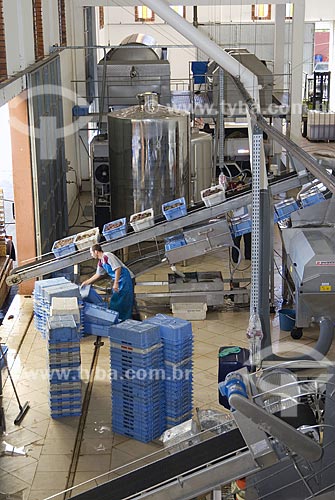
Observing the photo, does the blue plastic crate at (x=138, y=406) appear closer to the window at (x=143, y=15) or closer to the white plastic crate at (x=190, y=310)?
the white plastic crate at (x=190, y=310)

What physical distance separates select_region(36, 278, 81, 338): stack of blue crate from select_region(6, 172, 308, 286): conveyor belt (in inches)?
13.9

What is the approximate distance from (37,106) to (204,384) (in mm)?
4784

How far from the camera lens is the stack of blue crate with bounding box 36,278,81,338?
359 inches

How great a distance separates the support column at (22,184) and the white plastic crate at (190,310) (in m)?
2.19

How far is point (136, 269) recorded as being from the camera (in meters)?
10.7

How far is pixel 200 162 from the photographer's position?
13781mm

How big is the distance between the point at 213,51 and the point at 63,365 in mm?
3151

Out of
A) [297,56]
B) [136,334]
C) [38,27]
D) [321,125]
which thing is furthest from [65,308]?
[321,125]

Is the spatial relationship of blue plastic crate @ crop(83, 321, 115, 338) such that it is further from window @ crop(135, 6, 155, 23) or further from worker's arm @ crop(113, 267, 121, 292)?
Result: window @ crop(135, 6, 155, 23)

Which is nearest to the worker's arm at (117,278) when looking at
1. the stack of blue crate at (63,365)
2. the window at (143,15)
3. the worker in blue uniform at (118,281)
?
the worker in blue uniform at (118,281)

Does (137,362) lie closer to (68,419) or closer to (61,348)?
(61,348)

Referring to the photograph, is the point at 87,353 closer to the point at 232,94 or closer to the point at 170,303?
the point at 170,303

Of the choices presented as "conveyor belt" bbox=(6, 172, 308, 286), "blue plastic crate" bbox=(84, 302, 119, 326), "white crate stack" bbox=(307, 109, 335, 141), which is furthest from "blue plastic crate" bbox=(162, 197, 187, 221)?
"white crate stack" bbox=(307, 109, 335, 141)

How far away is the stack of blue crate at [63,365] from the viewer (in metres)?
7.30
